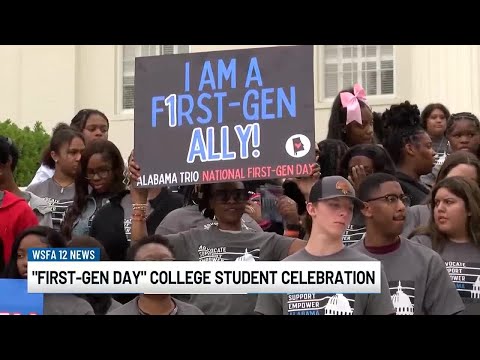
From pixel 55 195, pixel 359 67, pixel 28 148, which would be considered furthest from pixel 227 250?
pixel 359 67

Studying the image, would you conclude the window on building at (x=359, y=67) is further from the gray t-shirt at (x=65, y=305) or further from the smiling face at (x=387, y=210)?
the gray t-shirt at (x=65, y=305)

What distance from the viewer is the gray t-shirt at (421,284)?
5.84 metres

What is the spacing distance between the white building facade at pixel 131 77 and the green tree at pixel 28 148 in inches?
2.9

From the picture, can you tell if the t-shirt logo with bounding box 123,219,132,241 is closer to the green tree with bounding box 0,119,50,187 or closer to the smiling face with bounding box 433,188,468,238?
the green tree with bounding box 0,119,50,187

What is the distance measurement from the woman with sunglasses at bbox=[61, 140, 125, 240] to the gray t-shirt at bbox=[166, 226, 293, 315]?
20.6 inches

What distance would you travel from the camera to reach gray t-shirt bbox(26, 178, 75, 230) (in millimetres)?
6738

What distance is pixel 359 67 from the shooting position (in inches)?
305

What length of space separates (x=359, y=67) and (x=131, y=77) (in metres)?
1.81

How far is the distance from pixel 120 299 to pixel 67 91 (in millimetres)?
2483

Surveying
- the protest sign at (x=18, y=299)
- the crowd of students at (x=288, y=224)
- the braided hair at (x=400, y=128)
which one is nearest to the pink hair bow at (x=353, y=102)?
the crowd of students at (x=288, y=224)

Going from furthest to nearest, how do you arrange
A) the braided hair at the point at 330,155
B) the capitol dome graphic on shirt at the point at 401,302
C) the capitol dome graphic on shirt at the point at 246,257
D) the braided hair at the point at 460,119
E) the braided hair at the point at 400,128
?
the braided hair at the point at 460,119 < the braided hair at the point at 400,128 < the braided hair at the point at 330,155 < the capitol dome graphic on shirt at the point at 246,257 < the capitol dome graphic on shirt at the point at 401,302
